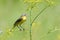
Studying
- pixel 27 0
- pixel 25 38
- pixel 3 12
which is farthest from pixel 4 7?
pixel 27 0

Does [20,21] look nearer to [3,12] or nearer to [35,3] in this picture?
[35,3]

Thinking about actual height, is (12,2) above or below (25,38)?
above

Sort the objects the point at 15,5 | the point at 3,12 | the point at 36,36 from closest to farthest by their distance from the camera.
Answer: the point at 36,36
the point at 3,12
the point at 15,5

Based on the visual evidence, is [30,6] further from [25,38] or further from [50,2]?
[25,38]

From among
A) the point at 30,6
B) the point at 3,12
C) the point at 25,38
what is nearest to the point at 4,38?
the point at 30,6

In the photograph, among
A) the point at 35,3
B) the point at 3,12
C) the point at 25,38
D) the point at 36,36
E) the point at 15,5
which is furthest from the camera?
the point at 15,5

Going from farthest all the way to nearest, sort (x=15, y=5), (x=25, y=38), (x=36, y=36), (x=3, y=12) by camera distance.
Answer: (x=15, y=5)
(x=3, y=12)
(x=36, y=36)
(x=25, y=38)

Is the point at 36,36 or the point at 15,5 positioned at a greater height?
the point at 15,5

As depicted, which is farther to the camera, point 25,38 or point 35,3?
point 25,38

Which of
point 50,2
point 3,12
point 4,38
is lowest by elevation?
point 4,38
